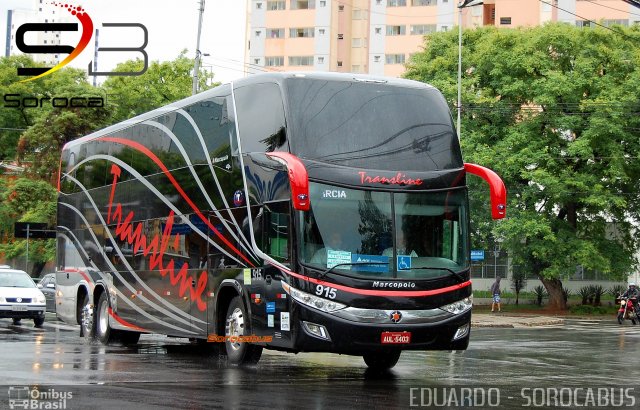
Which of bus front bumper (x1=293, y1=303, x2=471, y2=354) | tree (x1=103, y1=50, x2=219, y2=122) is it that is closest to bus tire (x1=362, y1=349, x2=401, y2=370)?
bus front bumper (x1=293, y1=303, x2=471, y2=354)

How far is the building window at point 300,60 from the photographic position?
10638 centimetres

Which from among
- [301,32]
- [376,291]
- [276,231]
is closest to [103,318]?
[276,231]

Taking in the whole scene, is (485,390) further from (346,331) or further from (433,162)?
(433,162)

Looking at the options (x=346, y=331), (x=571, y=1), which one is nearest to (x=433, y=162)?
(x=346, y=331)

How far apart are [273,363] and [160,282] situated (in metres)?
3.12

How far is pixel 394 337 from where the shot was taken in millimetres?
15352

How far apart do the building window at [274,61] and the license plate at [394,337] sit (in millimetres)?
92808

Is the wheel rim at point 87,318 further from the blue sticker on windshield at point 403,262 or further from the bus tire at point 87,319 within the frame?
the blue sticker on windshield at point 403,262

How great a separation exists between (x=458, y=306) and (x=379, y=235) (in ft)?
5.12

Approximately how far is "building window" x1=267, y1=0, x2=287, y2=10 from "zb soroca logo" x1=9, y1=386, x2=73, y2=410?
95.4 m

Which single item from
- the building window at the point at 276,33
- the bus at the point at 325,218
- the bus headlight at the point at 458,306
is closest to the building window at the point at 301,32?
the building window at the point at 276,33

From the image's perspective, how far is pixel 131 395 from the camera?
12.7 meters

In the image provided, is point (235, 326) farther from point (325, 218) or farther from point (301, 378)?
point (325, 218)

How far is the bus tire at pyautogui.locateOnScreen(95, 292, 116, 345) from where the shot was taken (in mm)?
23453
